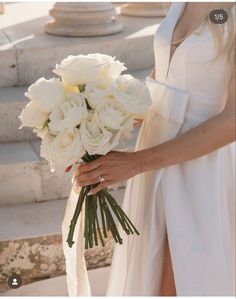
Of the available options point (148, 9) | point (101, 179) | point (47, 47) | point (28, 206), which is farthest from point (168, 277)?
point (148, 9)

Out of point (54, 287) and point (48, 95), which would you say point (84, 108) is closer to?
point (48, 95)

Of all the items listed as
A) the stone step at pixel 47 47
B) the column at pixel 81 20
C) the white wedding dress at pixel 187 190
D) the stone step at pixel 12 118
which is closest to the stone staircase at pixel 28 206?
the stone step at pixel 12 118

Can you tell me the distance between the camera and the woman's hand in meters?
2.04

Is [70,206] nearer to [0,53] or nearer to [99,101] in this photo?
[99,101]

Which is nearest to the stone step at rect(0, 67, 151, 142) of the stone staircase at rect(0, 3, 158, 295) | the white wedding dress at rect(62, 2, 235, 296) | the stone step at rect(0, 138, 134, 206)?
the stone staircase at rect(0, 3, 158, 295)

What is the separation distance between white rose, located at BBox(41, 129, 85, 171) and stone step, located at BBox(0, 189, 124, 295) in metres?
1.24

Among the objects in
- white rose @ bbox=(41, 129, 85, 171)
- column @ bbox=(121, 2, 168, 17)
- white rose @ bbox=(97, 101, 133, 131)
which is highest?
white rose @ bbox=(97, 101, 133, 131)

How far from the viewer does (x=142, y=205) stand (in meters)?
2.35

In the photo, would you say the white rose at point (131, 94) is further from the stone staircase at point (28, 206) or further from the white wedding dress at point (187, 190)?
the stone staircase at point (28, 206)

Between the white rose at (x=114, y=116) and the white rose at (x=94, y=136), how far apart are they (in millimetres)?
23

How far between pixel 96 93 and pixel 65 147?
204 millimetres

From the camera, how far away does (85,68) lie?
194 cm

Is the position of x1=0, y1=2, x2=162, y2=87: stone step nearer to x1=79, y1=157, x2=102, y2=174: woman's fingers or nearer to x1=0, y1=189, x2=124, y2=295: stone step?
x1=0, y1=189, x2=124, y2=295: stone step

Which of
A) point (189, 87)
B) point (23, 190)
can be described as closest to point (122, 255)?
point (189, 87)
